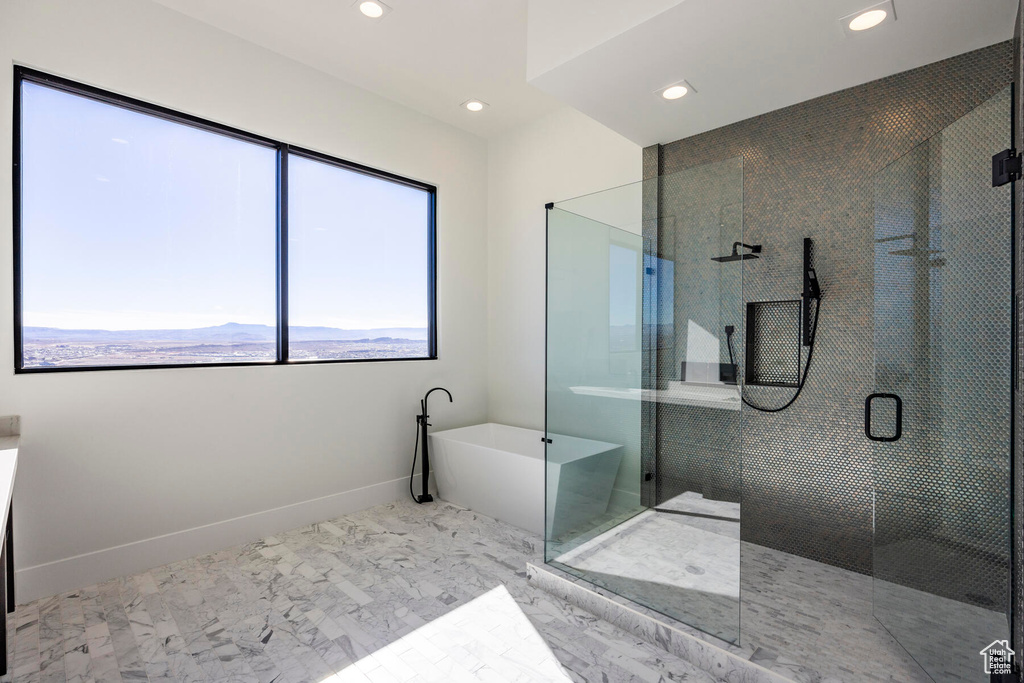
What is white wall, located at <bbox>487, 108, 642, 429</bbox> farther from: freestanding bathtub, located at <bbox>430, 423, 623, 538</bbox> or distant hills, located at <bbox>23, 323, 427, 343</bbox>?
distant hills, located at <bbox>23, 323, 427, 343</bbox>

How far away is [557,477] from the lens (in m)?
2.55

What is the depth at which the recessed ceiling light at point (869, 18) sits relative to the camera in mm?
1811

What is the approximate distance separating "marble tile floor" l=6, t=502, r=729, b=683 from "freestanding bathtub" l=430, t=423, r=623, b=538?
36 centimetres

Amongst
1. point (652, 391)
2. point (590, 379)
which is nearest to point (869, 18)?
point (652, 391)

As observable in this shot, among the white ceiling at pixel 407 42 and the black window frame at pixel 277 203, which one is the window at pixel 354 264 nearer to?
the black window frame at pixel 277 203

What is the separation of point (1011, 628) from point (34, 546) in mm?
3737

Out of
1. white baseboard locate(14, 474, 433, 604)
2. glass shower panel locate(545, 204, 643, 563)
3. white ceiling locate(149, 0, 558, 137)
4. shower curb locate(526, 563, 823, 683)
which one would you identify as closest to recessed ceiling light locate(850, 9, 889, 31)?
glass shower panel locate(545, 204, 643, 563)

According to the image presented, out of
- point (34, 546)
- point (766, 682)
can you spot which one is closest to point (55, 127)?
point (34, 546)

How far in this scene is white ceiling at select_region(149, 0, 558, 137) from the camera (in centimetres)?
268

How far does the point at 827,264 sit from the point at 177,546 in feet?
12.3

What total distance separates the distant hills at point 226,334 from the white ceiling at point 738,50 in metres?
2.11

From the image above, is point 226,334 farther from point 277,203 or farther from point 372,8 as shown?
point 372,8

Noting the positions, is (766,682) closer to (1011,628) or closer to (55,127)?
(1011,628)

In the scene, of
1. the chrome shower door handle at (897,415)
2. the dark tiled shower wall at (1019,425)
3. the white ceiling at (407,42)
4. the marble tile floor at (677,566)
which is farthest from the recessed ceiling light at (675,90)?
the marble tile floor at (677,566)
